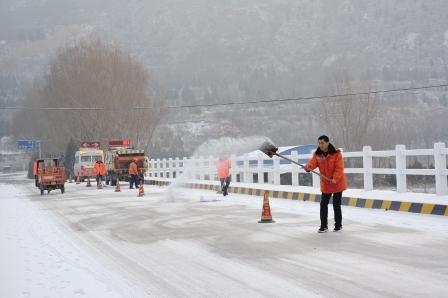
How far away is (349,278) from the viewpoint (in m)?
7.68

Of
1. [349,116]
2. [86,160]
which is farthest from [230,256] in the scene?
[349,116]

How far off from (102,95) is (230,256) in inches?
2781

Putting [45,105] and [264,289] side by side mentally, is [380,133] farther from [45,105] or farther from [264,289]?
→ [264,289]

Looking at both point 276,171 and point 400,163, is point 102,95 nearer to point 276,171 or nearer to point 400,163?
point 276,171

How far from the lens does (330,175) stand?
40.5 ft

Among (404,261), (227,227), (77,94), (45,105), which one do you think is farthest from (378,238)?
(45,105)

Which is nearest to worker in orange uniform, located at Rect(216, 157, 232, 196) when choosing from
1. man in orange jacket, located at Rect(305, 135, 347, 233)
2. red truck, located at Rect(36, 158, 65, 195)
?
red truck, located at Rect(36, 158, 65, 195)

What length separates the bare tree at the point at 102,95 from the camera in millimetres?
76812

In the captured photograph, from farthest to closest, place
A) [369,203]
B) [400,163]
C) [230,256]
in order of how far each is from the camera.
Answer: [400,163] → [369,203] → [230,256]

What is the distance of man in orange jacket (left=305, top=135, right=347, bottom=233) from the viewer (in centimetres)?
1224

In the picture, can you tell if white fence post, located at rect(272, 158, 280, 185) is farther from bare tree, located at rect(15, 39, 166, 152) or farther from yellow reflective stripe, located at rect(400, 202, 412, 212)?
bare tree, located at rect(15, 39, 166, 152)

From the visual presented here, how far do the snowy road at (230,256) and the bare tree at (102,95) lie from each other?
6095 centimetres

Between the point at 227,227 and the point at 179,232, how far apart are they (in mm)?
1122

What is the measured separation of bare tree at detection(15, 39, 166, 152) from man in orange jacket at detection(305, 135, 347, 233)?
6507 centimetres
